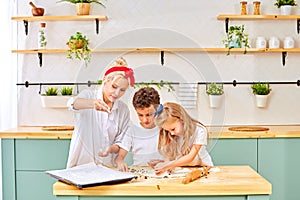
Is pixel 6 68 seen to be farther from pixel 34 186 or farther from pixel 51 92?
pixel 34 186

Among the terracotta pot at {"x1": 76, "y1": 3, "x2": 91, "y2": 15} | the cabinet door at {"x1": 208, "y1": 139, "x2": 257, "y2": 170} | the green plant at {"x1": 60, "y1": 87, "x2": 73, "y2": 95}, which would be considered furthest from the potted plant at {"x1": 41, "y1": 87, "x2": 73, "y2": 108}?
the cabinet door at {"x1": 208, "y1": 139, "x2": 257, "y2": 170}

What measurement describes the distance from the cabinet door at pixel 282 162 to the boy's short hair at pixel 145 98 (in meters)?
1.51

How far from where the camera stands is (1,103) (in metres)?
3.78

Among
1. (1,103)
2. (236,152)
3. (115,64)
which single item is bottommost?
(236,152)

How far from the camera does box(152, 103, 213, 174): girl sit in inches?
77.9

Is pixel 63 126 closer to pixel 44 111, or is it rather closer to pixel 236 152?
pixel 44 111

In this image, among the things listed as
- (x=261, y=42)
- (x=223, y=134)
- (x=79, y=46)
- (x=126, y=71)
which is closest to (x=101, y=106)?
(x=126, y=71)

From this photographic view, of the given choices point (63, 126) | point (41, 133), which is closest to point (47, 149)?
point (41, 133)

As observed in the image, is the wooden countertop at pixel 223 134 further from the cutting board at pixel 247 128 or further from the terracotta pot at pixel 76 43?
the terracotta pot at pixel 76 43

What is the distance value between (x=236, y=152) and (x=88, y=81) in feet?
5.05

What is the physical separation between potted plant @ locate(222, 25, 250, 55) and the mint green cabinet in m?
1.37

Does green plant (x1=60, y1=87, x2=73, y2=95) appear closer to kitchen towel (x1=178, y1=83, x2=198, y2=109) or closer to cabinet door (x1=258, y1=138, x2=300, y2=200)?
cabinet door (x1=258, y1=138, x2=300, y2=200)

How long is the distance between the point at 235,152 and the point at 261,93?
642mm

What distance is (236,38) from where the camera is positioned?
377cm
